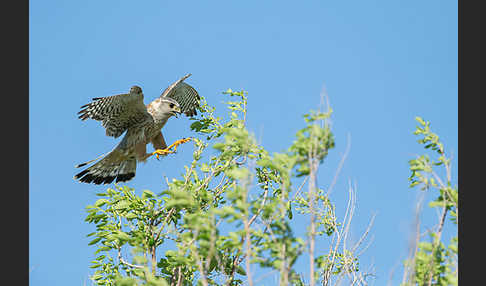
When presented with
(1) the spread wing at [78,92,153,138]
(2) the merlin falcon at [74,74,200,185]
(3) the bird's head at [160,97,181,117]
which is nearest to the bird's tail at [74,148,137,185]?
(2) the merlin falcon at [74,74,200,185]

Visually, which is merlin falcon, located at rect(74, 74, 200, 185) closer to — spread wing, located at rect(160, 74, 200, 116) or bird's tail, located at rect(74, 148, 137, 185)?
bird's tail, located at rect(74, 148, 137, 185)

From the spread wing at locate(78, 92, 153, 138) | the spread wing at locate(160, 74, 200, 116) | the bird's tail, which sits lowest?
the bird's tail

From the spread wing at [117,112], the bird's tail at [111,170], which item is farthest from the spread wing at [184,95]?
the bird's tail at [111,170]

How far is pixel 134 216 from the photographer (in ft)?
15.2

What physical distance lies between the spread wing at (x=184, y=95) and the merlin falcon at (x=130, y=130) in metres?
0.18

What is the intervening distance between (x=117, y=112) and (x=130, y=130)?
449 millimetres

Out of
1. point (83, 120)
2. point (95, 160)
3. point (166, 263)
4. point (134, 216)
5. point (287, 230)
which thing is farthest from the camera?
point (95, 160)

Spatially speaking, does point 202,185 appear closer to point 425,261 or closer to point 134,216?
point 134,216

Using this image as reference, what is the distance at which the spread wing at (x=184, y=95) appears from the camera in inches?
315

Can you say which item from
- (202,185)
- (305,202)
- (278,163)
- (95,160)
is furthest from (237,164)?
(95,160)

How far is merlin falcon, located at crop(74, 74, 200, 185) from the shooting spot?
22.9 ft

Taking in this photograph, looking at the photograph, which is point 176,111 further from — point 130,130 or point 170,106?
point 130,130

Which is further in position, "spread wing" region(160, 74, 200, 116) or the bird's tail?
"spread wing" region(160, 74, 200, 116)

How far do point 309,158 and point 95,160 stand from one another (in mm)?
5161
